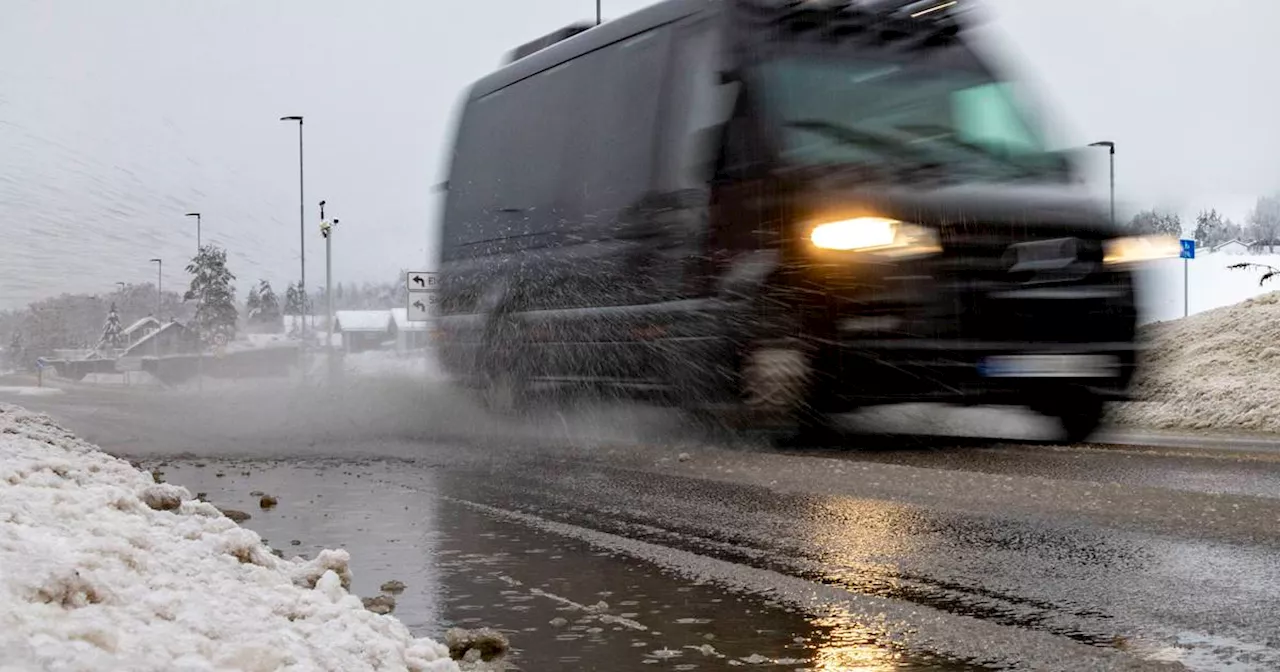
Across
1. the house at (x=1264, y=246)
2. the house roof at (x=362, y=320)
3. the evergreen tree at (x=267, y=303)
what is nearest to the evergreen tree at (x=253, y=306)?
the evergreen tree at (x=267, y=303)

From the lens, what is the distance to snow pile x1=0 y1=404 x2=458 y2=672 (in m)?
2.38

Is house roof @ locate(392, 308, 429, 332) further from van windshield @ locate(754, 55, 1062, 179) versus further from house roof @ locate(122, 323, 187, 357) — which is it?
house roof @ locate(122, 323, 187, 357)

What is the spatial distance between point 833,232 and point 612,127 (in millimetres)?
2531

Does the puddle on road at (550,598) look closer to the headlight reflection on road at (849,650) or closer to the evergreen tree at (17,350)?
the headlight reflection on road at (849,650)

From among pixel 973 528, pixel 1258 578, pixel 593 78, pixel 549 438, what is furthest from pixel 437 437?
pixel 1258 578

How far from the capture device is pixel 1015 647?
10.9 feet

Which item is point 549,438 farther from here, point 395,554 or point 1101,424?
point 395,554

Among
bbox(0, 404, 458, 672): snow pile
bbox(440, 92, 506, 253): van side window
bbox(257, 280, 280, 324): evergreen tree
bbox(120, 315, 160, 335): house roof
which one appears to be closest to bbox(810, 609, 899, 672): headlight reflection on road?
bbox(0, 404, 458, 672): snow pile

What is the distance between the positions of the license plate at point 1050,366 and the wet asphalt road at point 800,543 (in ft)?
1.62

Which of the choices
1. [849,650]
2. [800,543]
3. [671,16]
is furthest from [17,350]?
[849,650]

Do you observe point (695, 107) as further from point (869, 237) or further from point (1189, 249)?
point (1189, 249)

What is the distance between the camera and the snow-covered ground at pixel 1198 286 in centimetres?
812

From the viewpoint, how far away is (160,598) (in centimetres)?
286

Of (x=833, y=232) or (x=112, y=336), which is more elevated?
(x=833, y=232)
